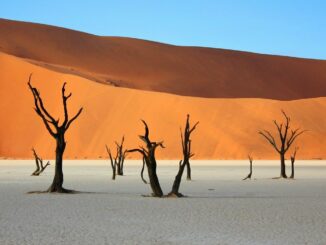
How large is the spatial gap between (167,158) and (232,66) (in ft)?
206

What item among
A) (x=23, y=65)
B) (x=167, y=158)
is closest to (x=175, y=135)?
(x=167, y=158)

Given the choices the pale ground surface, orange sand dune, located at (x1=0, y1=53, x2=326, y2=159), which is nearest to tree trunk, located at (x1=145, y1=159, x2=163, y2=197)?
the pale ground surface

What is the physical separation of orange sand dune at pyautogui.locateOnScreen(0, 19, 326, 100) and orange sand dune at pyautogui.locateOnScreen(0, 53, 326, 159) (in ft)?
69.8

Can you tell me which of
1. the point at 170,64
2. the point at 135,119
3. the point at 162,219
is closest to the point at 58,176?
the point at 162,219

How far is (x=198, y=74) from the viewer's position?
119 m

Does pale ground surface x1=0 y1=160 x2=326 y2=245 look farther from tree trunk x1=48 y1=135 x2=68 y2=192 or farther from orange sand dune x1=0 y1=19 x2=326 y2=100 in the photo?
A: orange sand dune x1=0 y1=19 x2=326 y2=100

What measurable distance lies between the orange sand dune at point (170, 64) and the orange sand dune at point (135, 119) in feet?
69.8

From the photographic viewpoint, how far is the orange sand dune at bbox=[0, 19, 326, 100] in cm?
10925

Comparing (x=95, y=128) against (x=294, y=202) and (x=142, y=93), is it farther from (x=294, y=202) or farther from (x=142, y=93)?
(x=294, y=202)

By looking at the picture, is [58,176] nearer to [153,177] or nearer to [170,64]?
[153,177]

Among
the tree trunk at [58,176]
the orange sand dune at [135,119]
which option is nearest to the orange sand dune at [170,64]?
the orange sand dune at [135,119]

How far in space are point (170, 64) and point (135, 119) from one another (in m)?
50.5

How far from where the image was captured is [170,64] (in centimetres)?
12275

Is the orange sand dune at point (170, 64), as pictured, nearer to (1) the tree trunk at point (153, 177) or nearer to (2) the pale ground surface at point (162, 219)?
(1) the tree trunk at point (153, 177)
